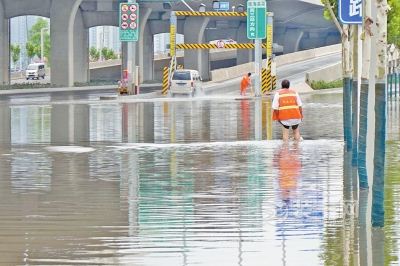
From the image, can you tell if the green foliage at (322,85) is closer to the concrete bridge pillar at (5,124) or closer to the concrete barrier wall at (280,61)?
the concrete barrier wall at (280,61)

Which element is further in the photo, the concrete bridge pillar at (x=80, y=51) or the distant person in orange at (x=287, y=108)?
the concrete bridge pillar at (x=80, y=51)

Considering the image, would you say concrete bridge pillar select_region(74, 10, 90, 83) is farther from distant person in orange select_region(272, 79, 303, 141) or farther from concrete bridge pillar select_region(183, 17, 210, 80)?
distant person in orange select_region(272, 79, 303, 141)

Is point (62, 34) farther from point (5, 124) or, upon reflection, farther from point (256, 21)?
point (5, 124)

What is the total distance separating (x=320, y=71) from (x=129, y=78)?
84.1 ft

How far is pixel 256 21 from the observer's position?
75.3m

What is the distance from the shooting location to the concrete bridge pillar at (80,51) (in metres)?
106

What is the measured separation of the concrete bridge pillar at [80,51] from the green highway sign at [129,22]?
3549cm

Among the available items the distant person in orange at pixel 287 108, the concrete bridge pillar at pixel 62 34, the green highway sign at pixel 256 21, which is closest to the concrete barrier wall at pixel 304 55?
the concrete bridge pillar at pixel 62 34

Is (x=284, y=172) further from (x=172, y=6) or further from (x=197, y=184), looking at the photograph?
(x=172, y=6)

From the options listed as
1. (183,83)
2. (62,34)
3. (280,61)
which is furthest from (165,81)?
(280,61)

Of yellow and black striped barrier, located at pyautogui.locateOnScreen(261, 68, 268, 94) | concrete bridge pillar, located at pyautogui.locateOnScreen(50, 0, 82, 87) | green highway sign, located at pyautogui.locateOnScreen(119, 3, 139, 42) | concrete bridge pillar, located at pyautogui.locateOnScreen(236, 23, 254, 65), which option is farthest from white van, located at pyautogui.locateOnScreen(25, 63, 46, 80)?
green highway sign, located at pyautogui.locateOnScreen(119, 3, 139, 42)

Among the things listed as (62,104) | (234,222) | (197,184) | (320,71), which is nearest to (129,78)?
(62,104)

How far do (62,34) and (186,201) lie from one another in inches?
3116

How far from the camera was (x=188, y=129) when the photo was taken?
1436 inches
